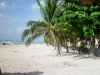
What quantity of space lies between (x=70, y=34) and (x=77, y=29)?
512 cm

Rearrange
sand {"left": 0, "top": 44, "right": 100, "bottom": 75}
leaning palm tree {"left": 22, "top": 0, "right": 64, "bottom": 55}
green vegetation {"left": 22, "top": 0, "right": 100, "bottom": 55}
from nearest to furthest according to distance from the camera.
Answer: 1. sand {"left": 0, "top": 44, "right": 100, "bottom": 75}
2. green vegetation {"left": 22, "top": 0, "right": 100, "bottom": 55}
3. leaning palm tree {"left": 22, "top": 0, "right": 64, "bottom": 55}

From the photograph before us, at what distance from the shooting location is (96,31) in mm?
14703

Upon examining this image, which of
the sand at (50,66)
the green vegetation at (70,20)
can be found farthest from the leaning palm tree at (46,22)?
the sand at (50,66)

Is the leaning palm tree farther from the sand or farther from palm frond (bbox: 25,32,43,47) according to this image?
the sand

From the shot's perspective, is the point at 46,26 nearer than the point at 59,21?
No

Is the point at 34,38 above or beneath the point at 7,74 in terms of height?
above

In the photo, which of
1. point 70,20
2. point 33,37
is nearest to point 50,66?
point 70,20

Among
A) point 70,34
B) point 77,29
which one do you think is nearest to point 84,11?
point 77,29

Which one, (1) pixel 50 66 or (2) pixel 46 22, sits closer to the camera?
(1) pixel 50 66

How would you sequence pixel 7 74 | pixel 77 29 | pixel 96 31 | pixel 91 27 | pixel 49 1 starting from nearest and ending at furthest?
pixel 7 74 < pixel 91 27 < pixel 96 31 < pixel 77 29 < pixel 49 1

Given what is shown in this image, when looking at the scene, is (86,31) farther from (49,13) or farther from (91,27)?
(49,13)

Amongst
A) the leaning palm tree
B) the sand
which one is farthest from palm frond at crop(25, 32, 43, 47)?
the sand

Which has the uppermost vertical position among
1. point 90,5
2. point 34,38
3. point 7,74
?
point 90,5

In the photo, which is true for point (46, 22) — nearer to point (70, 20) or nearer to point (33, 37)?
point (33, 37)
